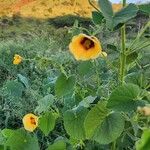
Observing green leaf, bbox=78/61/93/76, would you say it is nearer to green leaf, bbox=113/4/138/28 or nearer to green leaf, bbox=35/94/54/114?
green leaf, bbox=35/94/54/114

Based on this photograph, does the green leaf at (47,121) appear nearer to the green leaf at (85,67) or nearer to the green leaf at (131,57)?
the green leaf at (85,67)

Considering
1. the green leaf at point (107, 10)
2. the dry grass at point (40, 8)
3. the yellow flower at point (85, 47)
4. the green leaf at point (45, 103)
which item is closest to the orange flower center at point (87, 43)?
the yellow flower at point (85, 47)

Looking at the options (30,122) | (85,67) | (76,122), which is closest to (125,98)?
(76,122)

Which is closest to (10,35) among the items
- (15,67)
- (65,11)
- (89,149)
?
(65,11)

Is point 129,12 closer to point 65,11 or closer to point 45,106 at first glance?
point 45,106

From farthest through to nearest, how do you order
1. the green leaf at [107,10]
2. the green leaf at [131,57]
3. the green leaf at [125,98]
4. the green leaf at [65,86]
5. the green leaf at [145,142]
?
the green leaf at [65,86]
the green leaf at [131,57]
the green leaf at [125,98]
the green leaf at [107,10]
the green leaf at [145,142]

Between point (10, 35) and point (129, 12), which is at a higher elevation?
point (129, 12)
